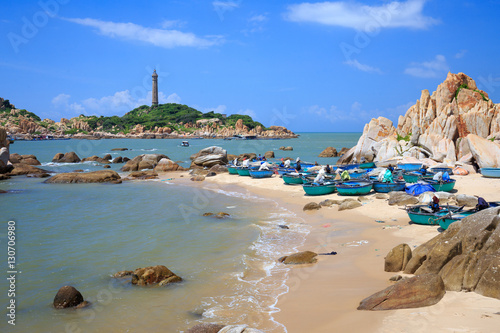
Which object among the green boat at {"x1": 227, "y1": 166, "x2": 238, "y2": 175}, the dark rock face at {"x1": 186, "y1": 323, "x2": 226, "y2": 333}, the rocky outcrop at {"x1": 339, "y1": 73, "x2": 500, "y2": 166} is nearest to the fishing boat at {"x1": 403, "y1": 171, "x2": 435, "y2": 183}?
the rocky outcrop at {"x1": 339, "y1": 73, "x2": 500, "y2": 166}

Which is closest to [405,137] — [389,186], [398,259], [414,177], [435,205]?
[414,177]

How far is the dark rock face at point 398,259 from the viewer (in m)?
10.7

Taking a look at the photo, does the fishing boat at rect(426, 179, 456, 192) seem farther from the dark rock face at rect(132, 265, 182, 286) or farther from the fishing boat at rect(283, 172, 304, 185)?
the dark rock face at rect(132, 265, 182, 286)

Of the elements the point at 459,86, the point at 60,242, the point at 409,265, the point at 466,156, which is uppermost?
the point at 459,86

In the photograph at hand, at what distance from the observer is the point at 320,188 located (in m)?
24.6

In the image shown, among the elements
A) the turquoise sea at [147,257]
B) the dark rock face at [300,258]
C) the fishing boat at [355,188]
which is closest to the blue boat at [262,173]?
the turquoise sea at [147,257]

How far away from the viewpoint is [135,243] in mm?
15805

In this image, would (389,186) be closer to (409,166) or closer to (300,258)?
(409,166)

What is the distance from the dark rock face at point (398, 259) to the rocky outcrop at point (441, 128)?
24.7m

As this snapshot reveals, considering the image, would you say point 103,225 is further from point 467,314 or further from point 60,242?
point 467,314

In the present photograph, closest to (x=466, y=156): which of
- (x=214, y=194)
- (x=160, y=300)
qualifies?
(x=214, y=194)

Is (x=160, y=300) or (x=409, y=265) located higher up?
(x=409, y=265)

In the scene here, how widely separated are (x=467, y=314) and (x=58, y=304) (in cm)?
948

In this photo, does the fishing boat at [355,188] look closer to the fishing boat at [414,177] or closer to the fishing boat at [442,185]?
the fishing boat at [442,185]
